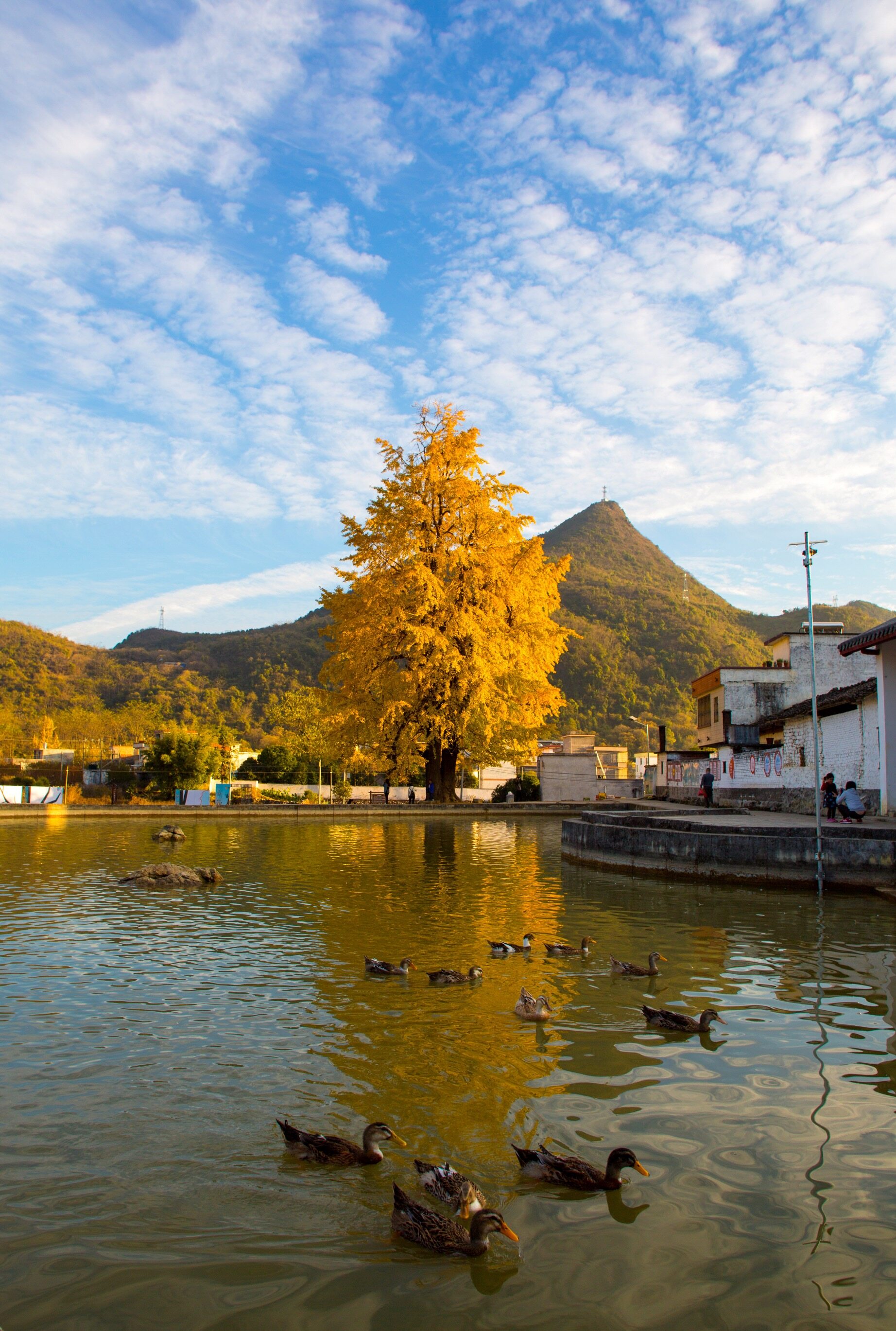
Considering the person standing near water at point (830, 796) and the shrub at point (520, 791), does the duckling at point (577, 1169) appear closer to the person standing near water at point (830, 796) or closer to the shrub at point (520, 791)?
the person standing near water at point (830, 796)

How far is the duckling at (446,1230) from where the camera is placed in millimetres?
4184

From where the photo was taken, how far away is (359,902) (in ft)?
46.9

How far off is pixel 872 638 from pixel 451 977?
1532cm

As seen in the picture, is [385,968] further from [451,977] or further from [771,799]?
[771,799]

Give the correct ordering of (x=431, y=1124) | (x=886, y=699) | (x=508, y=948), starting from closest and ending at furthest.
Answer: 1. (x=431, y=1124)
2. (x=508, y=948)
3. (x=886, y=699)

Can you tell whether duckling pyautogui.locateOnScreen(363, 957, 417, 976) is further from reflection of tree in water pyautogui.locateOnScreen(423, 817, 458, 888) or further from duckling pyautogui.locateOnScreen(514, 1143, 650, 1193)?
reflection of tree in water pyautogui.locateOnScreen(423, 817, 458, 888)

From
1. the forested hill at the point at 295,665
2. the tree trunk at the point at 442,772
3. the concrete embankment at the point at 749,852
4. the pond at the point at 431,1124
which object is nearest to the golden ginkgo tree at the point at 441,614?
the tree trunk at the point at 442,772

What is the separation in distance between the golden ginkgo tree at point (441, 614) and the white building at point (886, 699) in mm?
15597

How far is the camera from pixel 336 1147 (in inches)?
198

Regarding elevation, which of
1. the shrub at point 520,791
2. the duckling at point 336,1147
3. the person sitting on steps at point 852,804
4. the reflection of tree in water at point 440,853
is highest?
the person sitting on steps at point 852,804

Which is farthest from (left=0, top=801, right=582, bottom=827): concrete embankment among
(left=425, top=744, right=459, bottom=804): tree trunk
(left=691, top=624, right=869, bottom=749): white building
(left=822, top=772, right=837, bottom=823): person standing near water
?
(left=822, top=772, right=837, bottom=823): person standing near water

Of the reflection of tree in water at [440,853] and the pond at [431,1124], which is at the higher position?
the pond at [431,1124]

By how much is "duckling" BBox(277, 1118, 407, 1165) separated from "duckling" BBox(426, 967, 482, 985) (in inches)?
155

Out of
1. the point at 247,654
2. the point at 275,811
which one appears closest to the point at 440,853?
the point at 275,811
